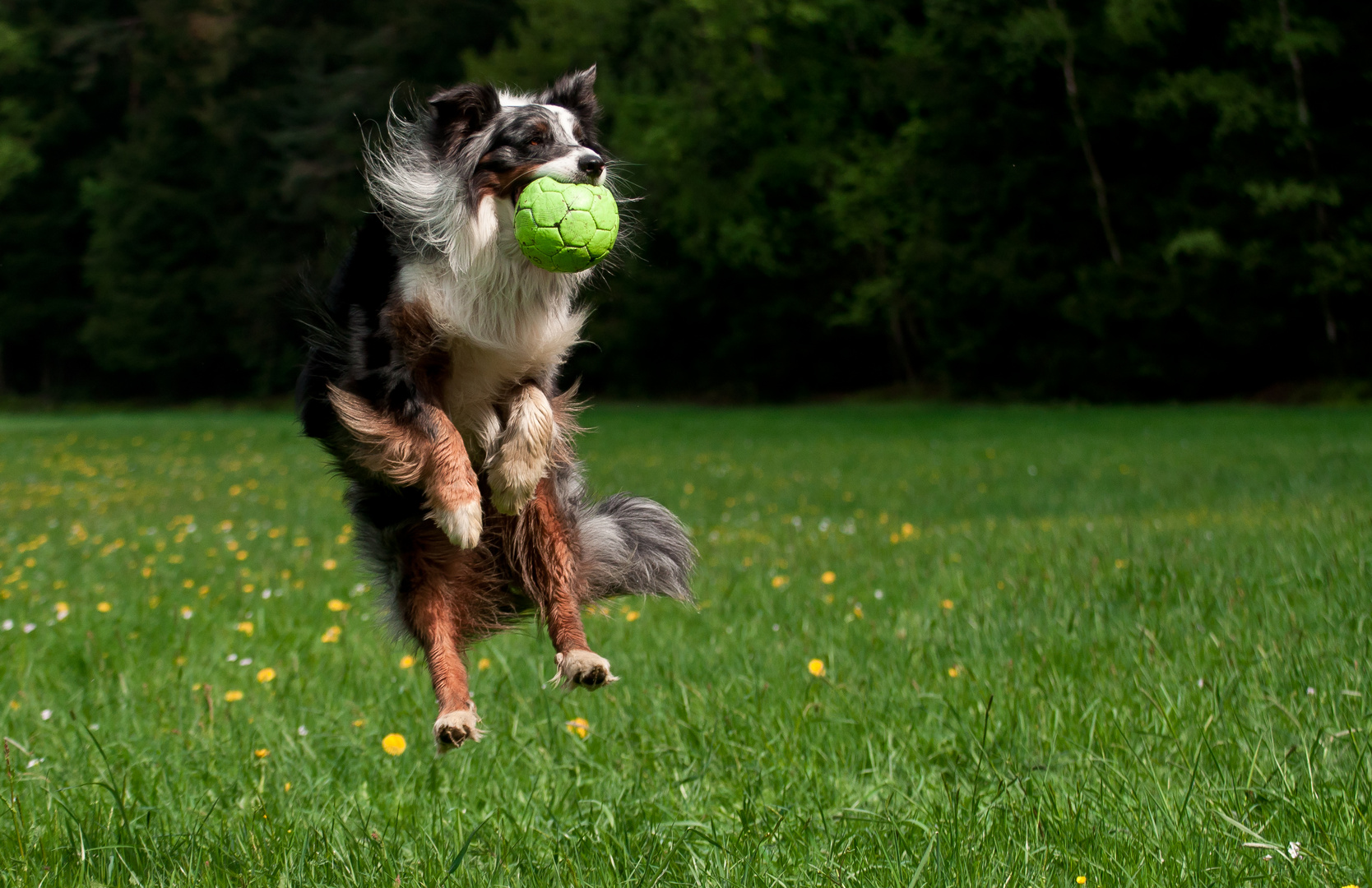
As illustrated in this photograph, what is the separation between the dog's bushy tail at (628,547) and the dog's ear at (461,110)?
0.93m

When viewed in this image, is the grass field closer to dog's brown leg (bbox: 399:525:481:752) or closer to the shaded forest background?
dog's brown leg (bbox: 399:525:481:752)

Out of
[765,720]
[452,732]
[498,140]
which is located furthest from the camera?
[765,720]

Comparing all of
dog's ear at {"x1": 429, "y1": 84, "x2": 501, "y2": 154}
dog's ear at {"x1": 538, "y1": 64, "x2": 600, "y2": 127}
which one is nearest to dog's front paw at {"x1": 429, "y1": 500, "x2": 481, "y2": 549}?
dog's ear at {"x1": 429, "y1": 84, "x2": 501, "y2": 154}

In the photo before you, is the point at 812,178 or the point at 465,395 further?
A: the point at 812,178

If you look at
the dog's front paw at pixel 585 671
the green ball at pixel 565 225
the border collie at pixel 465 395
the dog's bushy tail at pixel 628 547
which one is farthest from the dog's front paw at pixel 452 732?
the green ball at pixel 565 225

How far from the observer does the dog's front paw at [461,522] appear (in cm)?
263

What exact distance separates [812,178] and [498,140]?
29924 millimetres

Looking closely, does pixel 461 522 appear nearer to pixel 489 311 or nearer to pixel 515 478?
pixel 515 478

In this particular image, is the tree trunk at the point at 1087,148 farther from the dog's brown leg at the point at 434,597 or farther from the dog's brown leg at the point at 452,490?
the dog's brown leg at the point at 452,490

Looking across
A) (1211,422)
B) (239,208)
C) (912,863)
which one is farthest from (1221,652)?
(239,208)

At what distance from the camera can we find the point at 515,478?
2.79 metres

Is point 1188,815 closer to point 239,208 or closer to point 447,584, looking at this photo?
point 447,584

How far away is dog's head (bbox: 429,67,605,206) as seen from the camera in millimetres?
2725

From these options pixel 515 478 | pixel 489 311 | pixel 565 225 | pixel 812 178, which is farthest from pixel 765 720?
pixel 812 178
